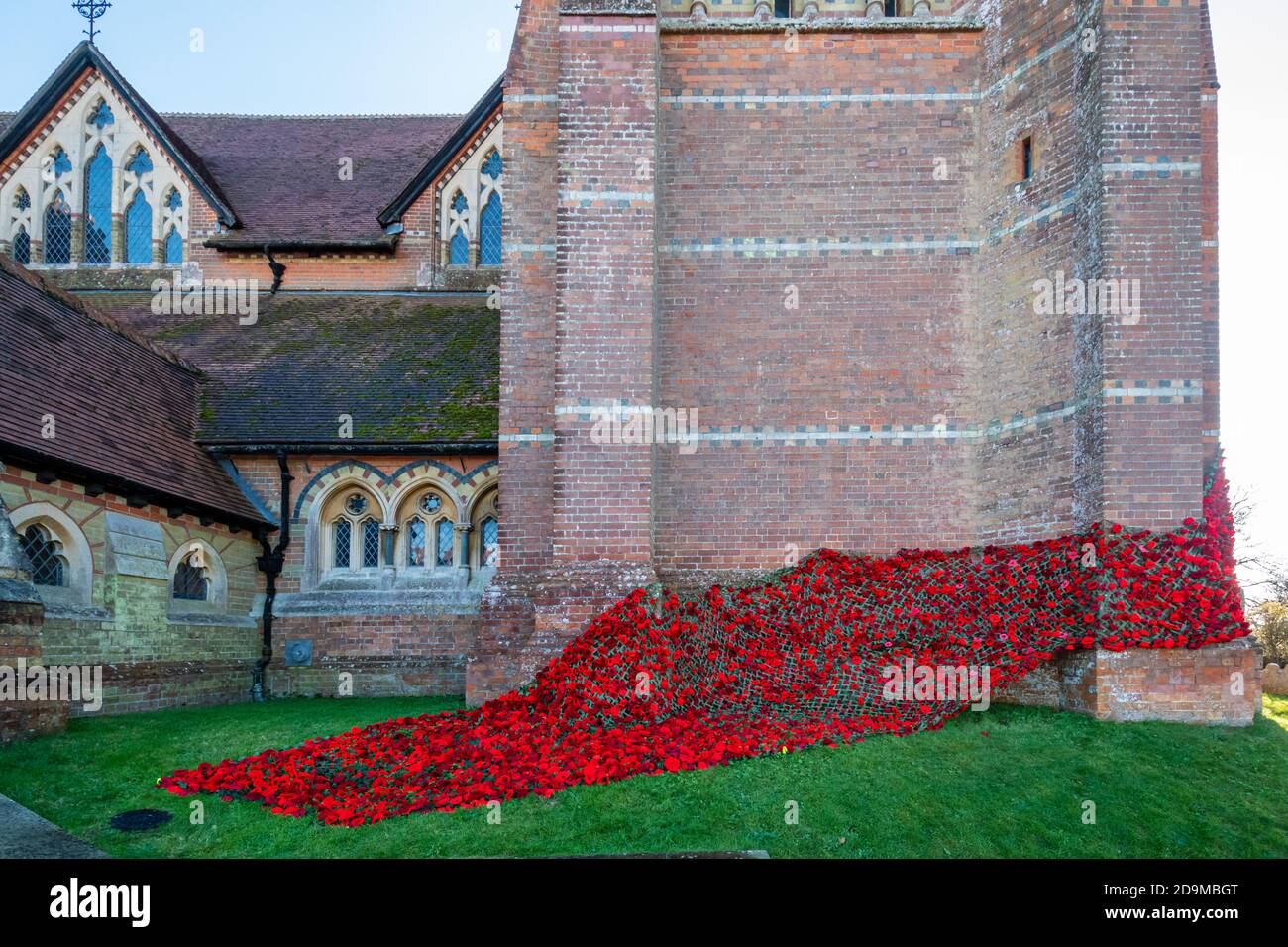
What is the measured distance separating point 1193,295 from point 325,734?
10.2m

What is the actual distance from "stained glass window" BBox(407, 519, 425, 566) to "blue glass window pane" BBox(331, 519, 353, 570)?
3.16ft

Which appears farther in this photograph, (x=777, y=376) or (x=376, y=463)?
(x=376, y=463)

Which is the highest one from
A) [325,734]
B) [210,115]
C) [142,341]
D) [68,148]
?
[210,115]

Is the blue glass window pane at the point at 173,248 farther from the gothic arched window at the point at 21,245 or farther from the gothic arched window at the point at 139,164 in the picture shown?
the gothic arched window at the point at 21,245

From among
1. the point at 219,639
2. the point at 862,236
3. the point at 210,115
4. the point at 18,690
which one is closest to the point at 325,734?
the point at 18,690

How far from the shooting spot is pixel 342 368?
1576cm

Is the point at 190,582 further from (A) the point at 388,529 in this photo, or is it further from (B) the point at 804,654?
(B) the point at 804,654

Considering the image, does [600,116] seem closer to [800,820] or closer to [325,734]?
[325,734]

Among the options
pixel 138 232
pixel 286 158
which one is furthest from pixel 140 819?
pixel 286 158

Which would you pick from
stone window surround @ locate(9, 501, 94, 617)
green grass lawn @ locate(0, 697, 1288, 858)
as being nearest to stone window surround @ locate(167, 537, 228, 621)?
stone window surround @ locate(9, 501, 94, 617)

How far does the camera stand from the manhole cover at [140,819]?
648cm

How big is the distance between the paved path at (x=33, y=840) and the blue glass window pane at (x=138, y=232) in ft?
52.5

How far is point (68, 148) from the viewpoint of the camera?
1855 cm

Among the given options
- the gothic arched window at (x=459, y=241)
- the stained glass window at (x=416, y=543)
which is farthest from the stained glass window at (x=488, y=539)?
the gothic arched window at (x=459, y=241)
